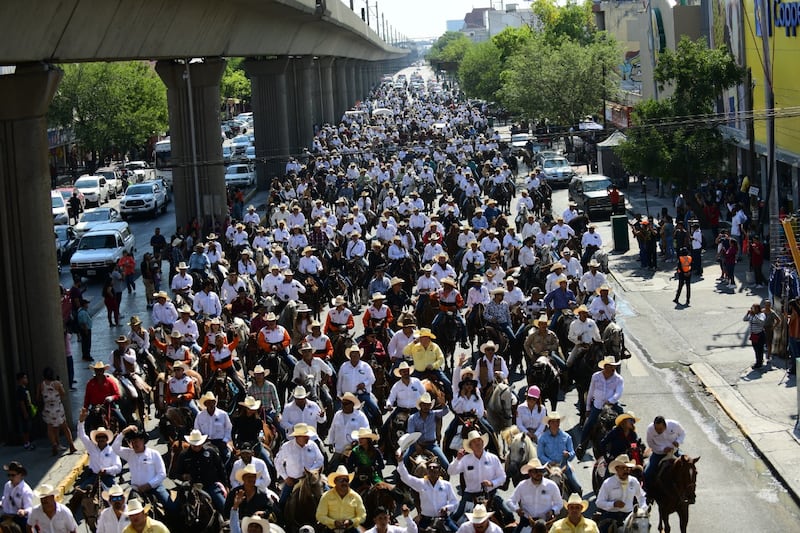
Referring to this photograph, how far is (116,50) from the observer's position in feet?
90.7

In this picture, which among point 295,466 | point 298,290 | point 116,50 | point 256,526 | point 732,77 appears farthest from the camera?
point 732,77

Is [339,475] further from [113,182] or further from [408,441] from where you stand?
[113,182]

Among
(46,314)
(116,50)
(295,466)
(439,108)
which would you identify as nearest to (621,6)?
(439,108)

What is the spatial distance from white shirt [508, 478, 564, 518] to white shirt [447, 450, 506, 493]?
712 millimetres

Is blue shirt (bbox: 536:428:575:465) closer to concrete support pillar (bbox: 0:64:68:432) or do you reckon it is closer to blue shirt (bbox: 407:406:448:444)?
blue shirt (bbox: 407:406:448:444)

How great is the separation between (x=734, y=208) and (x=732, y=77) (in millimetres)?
5385

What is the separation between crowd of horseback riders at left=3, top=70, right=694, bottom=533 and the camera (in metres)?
14.0

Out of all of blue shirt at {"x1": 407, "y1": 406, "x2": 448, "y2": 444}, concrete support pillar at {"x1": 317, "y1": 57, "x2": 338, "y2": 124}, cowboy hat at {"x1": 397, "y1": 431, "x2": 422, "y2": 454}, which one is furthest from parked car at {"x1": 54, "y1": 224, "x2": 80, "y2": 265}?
concrete support pillar at {"x1": 317, "y1": 57, "x2": 338, "y2": 124}

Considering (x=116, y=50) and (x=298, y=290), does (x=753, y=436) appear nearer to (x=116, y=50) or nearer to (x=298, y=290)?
(x=298, y=290)

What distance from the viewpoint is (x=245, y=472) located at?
13.7 m

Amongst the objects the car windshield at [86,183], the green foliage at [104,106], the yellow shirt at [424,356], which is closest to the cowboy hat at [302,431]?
the yellow shirt at [424,356]

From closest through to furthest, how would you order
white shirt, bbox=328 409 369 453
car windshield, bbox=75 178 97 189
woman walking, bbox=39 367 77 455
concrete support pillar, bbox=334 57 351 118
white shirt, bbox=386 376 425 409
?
white shirt, bbox=328 409 369 453 → white shirt, bbox=386 376 425 409 → woman walking, bbox=39 367 77 455 → car windshield, bbox=75 178 97 189 → concrete support pillar, bbox=334 57 351 118

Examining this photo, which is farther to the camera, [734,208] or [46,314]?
[734,208]

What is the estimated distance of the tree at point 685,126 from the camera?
39.7 meters
